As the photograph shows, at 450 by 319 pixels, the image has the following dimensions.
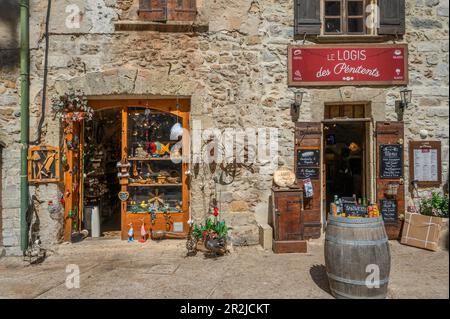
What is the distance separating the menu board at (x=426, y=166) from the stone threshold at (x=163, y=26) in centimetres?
429

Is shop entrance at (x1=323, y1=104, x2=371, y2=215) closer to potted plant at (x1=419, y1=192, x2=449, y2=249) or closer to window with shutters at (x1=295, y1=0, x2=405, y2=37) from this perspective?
potted plant at (x1=419, y1=192, x2=449, y2=249)

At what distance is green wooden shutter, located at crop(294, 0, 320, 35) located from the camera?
533 centimetres

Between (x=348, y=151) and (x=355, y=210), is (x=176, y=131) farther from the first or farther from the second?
(x=348, y=151)

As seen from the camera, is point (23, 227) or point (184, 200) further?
point (184, 200)

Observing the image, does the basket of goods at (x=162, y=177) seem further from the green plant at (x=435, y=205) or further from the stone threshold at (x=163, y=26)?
the green plant at (x=435, y=205)

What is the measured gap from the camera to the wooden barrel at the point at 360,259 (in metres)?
3.12

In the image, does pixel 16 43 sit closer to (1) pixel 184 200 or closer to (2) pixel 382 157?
(1) pixel 184 200

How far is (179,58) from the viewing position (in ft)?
17.2

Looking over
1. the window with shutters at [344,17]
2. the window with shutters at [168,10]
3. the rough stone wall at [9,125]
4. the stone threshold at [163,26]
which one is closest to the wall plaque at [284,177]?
the window with shutters at [344,17]

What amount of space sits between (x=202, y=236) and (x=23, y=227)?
2778mm

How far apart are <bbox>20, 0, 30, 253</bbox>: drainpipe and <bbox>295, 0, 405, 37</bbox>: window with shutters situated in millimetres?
4378

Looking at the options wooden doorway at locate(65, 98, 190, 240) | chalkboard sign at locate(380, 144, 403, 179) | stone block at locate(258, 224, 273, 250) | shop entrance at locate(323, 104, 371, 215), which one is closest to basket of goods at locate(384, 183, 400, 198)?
chalkboard sign at locate(380, 144, 403, 179)

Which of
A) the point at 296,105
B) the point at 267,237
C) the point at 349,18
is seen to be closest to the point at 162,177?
the point at 267,237
